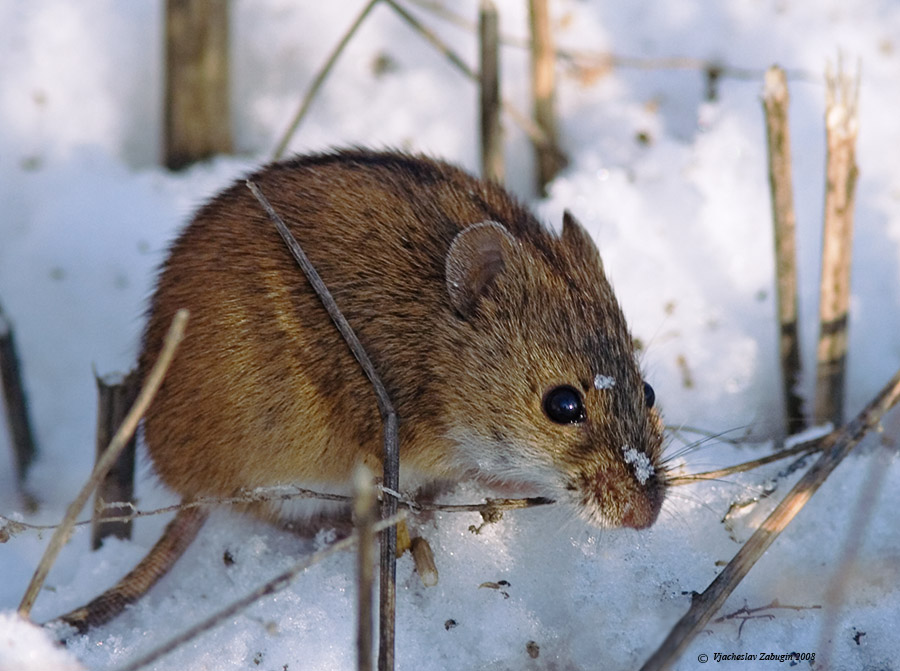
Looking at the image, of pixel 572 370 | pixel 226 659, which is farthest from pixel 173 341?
pixel 572 370

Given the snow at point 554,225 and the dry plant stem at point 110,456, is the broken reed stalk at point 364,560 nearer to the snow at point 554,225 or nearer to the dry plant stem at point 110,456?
the dry plant stem at point 110,456

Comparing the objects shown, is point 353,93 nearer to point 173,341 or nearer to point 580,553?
point 580,553

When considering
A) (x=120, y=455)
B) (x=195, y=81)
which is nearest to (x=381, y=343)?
Answer: (x=120, y=455)

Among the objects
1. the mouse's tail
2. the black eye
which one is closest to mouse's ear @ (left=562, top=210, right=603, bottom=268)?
the black eye

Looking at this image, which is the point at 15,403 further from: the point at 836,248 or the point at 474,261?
the point at 836,248

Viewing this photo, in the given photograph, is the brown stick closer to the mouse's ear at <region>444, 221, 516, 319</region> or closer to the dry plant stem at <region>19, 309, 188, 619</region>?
the mouse's ear at <region>444, 221, 516, 319</region>

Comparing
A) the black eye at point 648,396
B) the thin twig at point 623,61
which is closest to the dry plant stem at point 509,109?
the thin twig at point 623,61
